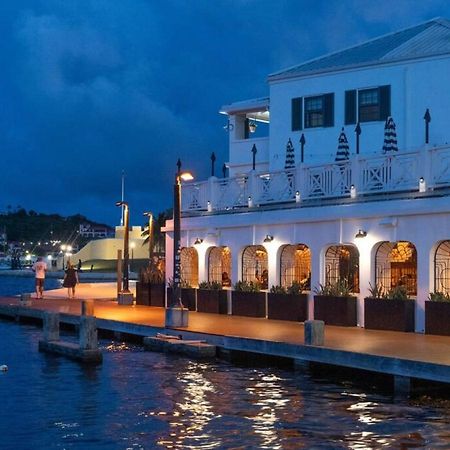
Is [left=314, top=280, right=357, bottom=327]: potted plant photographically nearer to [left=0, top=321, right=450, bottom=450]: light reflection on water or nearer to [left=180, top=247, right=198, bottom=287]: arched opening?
[left=0, top=321, right=450, bottom=450]: light reflection on water

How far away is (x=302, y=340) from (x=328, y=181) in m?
6.00

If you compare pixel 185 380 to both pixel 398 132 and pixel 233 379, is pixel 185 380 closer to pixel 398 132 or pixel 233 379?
pixel 233 379

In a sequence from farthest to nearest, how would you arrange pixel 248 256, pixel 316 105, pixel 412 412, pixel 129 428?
pixel 316 105, pixel 248 256, pixel 412 412, pixel 129 428

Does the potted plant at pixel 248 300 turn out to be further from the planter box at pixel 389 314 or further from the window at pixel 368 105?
the window at pixel 368 105

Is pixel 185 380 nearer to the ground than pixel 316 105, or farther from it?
nearer to the ground

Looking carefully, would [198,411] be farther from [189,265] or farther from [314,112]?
[314,112]

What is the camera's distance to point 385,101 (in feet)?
98.9

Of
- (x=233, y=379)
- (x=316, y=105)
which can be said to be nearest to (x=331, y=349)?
(x=233, y=379)

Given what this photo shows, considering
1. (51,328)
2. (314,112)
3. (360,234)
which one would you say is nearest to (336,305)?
(360,234)

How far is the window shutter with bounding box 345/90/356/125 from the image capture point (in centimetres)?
3081

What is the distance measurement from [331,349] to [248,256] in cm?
990

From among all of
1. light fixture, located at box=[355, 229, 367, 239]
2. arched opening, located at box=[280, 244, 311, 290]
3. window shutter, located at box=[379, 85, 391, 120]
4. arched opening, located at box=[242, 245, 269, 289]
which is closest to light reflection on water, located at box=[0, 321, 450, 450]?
light fixture, located at box=[355, 229, 367, 239]

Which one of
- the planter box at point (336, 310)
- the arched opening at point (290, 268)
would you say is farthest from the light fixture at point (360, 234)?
the arched opening at point (290, 268)

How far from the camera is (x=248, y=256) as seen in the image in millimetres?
26719
